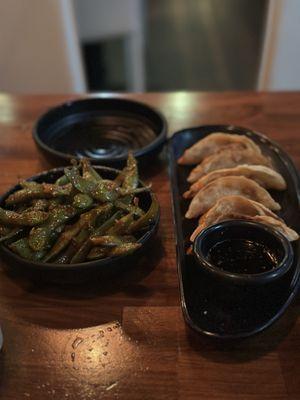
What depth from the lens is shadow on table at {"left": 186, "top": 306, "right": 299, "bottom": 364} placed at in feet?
2.72

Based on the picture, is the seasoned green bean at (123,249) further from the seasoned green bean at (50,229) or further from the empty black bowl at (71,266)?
the seasoned green bean at (50,229)

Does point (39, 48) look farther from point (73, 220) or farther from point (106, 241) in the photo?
point (106, 241)

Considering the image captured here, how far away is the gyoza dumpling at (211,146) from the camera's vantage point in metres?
1.35

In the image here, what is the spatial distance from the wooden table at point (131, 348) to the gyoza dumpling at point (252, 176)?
0.58ft

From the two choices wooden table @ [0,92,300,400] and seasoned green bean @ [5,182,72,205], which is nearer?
wooden table @ [0,92,300,400]

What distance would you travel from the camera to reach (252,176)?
1229 millimetres

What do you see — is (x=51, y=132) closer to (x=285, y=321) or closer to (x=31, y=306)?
(x=31, y=306)

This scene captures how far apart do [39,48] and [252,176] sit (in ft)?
5.01

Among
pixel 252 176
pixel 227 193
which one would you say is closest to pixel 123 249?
pixel 227 193

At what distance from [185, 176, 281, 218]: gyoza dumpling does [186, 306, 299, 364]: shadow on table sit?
→ 0.35 m

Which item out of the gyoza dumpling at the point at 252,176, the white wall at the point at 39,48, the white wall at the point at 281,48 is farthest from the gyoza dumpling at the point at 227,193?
the white wall at the point at 39,48

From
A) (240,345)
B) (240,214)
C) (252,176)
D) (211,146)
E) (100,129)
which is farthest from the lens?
(100,129)

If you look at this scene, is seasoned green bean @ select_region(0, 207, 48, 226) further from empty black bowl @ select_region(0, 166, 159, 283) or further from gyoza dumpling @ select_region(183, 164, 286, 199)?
gyoza dumpling @ select_region(183, 164, 286, 199)

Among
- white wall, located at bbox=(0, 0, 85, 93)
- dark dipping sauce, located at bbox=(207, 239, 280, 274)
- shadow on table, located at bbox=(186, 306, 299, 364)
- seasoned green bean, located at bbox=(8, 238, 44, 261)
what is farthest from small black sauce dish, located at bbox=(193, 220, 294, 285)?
white wall, located at bbox=(0, 0, 85, 93)
